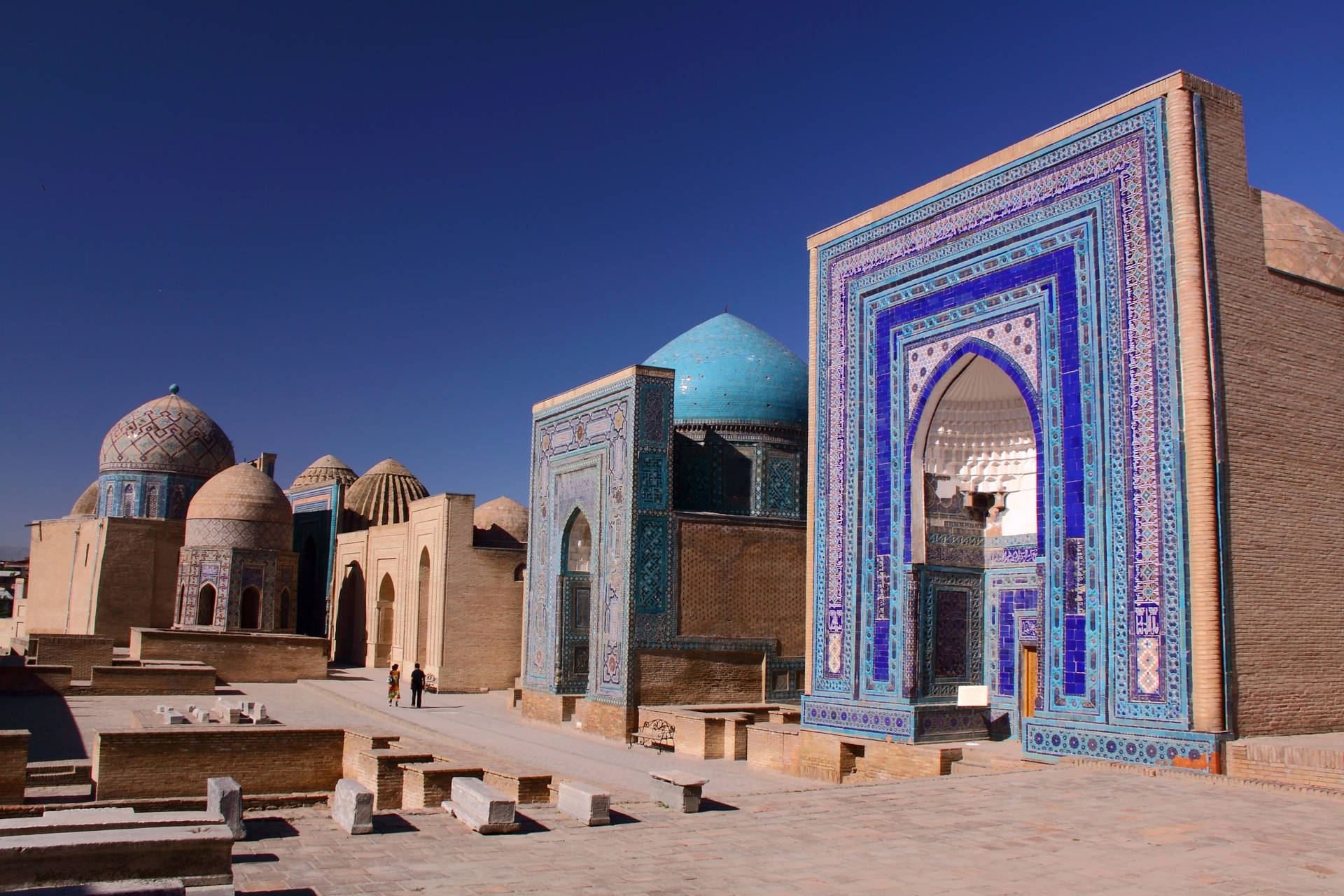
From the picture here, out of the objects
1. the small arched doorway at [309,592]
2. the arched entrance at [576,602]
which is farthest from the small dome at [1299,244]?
the small arched doorway at [309,592]

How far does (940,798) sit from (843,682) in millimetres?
3855

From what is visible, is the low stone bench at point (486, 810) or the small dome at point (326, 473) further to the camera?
the small dome at point (326, 473)

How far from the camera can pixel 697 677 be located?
13.8 metres

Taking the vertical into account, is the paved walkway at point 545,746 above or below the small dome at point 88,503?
below

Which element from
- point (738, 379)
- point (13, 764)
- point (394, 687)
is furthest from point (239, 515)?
point (13, 764)

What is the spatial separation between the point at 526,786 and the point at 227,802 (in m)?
1.83

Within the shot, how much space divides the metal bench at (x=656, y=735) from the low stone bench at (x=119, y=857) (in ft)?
27.6

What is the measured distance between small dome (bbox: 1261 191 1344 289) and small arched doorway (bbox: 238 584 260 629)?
64.6 feet

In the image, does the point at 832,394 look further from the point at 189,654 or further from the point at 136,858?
the point at 189,654

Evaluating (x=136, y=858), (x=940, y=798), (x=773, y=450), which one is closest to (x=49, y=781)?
(x=136, y=858)

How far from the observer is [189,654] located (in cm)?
1881

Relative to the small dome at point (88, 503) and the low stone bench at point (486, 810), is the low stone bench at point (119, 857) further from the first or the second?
the small dome at point (88, 503)

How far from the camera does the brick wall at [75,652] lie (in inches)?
661

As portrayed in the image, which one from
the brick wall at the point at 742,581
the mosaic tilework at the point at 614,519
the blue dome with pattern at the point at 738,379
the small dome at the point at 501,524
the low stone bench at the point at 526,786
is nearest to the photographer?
the low stone bench at the point at 526,786
